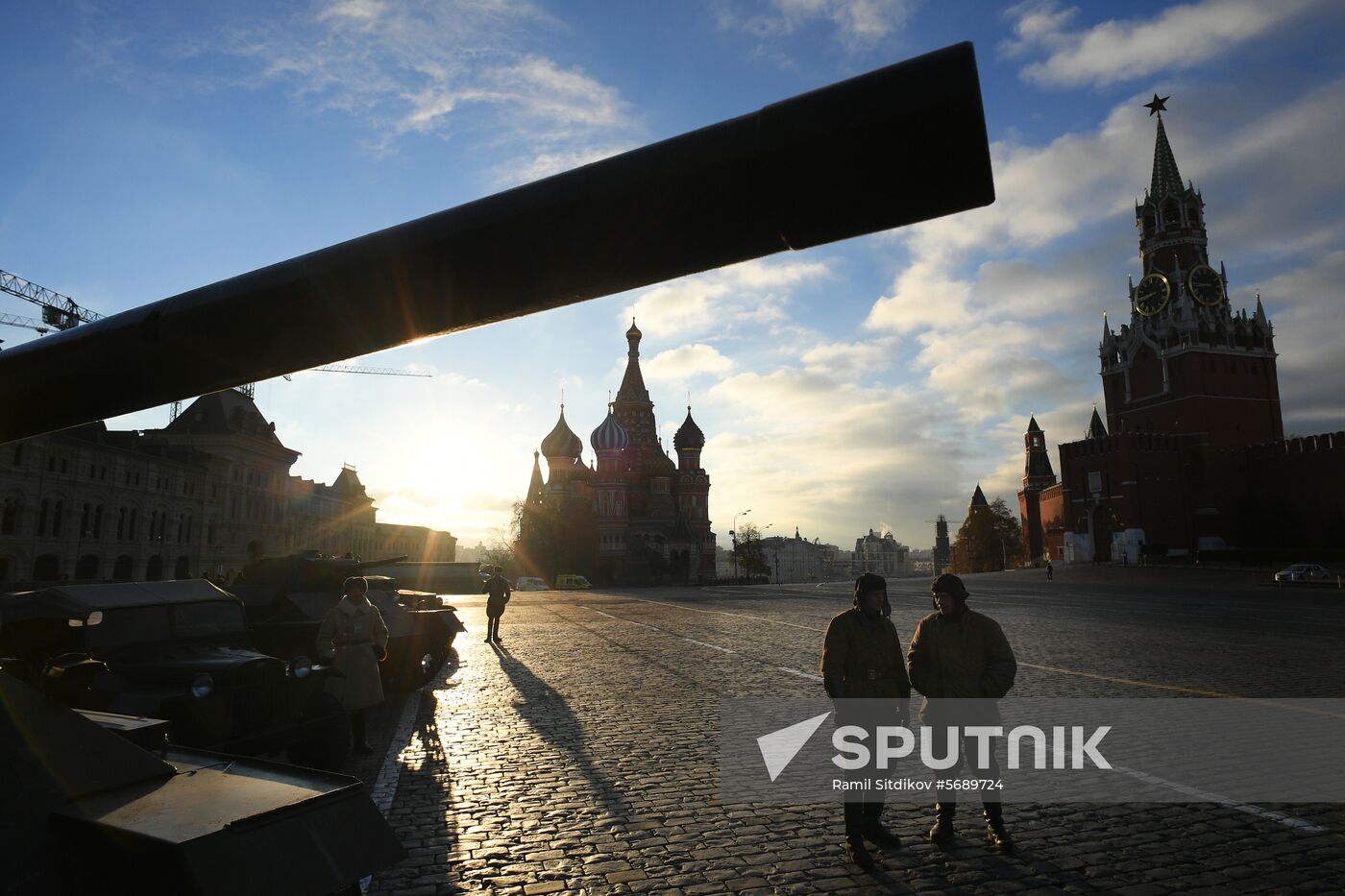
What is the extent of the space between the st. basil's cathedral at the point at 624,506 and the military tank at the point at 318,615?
59.4 m

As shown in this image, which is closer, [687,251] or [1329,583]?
[687,251]

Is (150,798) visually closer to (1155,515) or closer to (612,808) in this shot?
(612,808)

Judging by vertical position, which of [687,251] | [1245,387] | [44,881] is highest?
[1245,387]

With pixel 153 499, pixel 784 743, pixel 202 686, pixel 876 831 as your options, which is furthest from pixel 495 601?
pixel 153 499

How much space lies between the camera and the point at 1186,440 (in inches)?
2498

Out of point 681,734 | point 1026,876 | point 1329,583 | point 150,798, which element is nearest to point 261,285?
point 150,798

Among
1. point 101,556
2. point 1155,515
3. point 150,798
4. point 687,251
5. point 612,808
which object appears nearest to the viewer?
point 687,251

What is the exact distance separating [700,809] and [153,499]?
52.1 meters

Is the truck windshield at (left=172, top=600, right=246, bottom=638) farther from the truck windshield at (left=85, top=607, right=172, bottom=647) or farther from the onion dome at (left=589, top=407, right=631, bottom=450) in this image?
the onion dome at (left=589, top=407, right=631, bottom=450)

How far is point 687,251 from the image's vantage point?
173 cm

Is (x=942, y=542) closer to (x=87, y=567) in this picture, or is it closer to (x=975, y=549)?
(x=975, y=549)

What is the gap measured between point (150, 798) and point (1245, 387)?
261 feet

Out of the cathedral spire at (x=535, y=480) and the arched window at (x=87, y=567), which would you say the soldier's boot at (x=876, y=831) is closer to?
the arched window at (x=87, y=567)

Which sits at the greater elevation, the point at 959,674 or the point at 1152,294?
the point at 1152,294
